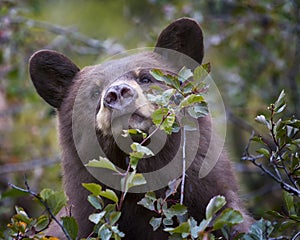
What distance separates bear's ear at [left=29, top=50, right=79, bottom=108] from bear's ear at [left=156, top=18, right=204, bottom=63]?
747 mm

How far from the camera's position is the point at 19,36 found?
652cm

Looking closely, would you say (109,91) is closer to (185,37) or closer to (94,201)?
(94,201)

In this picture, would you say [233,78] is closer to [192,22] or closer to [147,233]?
[192,22]

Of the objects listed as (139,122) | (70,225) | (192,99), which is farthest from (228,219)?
(139,122)

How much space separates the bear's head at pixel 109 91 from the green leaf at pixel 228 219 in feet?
3.79

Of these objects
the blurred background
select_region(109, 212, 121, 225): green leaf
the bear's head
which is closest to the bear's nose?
the bear's head

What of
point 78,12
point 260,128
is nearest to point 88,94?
point 260,128

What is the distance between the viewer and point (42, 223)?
3.27 metres

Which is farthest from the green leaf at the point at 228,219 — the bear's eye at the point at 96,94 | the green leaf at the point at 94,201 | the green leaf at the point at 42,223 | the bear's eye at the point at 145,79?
the bear's eye at the point at 96,94

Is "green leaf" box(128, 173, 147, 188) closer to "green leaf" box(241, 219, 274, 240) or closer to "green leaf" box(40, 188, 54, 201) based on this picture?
"green leaf" box(40, 188, 54, 201)

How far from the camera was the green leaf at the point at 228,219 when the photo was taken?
9.22 ft

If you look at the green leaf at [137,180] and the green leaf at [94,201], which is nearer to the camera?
the green leaf at [137,180]

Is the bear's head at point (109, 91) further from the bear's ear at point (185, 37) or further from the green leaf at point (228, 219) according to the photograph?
the green leaf at point (228, 219)

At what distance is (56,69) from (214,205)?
2.37 meters
